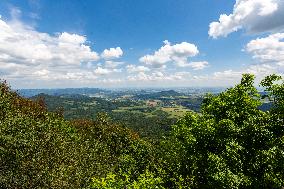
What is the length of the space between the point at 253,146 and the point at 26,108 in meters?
57.2

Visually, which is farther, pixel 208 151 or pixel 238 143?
pixel 208 151

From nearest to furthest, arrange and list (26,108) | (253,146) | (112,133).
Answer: (253,146), (26,108), (112,133)

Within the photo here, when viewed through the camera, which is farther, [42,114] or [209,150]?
[42,114]

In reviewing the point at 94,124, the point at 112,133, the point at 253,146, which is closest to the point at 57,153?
the point at 253,146

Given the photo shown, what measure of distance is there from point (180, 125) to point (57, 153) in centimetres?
1618

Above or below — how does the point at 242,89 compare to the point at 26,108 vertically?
above

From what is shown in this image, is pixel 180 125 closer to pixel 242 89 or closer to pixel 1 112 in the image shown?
pixel 242 89

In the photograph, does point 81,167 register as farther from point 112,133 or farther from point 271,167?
point 112,133

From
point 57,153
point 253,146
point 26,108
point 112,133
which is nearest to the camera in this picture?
point 253,146

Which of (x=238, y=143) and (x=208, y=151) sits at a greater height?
(x=238, y=143)

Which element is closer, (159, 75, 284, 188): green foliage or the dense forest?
(159, 75, 284, 188): green foliage

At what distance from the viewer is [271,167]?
2988 cm

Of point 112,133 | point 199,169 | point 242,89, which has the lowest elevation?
point 112,133

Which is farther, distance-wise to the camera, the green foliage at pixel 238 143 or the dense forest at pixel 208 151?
the dense forest at pixel 208 151
